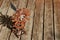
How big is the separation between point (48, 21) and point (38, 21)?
113mm

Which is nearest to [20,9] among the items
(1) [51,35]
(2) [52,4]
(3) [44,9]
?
(3) [44,9]

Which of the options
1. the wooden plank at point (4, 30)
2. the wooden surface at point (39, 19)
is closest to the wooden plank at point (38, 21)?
the wooden surface at point (39, 19)

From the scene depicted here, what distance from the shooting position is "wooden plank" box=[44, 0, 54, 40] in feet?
4.66

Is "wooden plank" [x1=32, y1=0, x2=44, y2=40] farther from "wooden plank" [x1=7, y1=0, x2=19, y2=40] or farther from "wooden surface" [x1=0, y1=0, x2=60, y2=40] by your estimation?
"wooden plank" [x1=7, y1=0, x2=19, y2=40]

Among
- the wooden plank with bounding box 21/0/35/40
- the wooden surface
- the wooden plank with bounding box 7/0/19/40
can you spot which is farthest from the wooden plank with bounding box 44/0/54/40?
the wooden plank with bounding box 7/0/19/40

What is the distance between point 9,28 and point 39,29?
33cm

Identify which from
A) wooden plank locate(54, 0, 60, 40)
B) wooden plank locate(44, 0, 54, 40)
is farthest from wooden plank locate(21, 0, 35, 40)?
wooden plank locate(54, 0, 60, 40)

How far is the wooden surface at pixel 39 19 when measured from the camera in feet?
4.67

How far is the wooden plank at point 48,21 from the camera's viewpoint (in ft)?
4.66

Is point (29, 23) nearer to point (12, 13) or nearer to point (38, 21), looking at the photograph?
point (38, 21)

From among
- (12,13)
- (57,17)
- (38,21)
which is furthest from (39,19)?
(12,13)

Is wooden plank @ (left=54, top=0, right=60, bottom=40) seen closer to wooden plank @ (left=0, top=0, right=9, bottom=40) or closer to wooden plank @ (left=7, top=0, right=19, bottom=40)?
wooden plank @ (left=7, top=0, right=19, bottom=40)

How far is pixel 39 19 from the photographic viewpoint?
1.62 meters

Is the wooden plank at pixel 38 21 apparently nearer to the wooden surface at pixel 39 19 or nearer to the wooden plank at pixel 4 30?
the wooden surface at pixel 39 19
